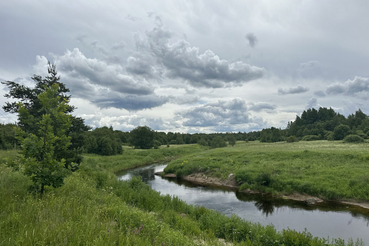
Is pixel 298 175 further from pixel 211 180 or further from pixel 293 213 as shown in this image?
pixel 211 180

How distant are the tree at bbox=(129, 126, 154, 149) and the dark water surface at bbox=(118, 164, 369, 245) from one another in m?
61.3

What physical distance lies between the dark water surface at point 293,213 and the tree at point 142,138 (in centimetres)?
6128

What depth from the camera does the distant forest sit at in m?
46.9

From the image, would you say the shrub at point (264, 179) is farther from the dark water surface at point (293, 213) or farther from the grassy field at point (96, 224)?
the grassy field at point (96, 224)

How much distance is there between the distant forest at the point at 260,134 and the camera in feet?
154

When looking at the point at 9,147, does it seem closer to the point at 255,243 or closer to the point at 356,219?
the point at 255,243

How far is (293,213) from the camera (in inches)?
634

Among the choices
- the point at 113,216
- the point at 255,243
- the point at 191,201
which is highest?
the point at 113,216

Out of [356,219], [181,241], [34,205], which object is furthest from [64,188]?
[356,219]

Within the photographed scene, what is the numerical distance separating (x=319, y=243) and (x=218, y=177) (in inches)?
806

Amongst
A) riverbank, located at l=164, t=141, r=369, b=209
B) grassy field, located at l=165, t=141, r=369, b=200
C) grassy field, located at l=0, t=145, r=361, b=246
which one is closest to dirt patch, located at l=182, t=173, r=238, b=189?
riverbank, located at l=164, t=141, r=369, b=209

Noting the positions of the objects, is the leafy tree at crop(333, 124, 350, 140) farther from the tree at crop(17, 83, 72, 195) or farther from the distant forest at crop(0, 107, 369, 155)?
the tree at crop(17, 83, 72, 195)

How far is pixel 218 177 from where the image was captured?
95.9ft

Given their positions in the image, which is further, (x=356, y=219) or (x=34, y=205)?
(x=356, y=219)
